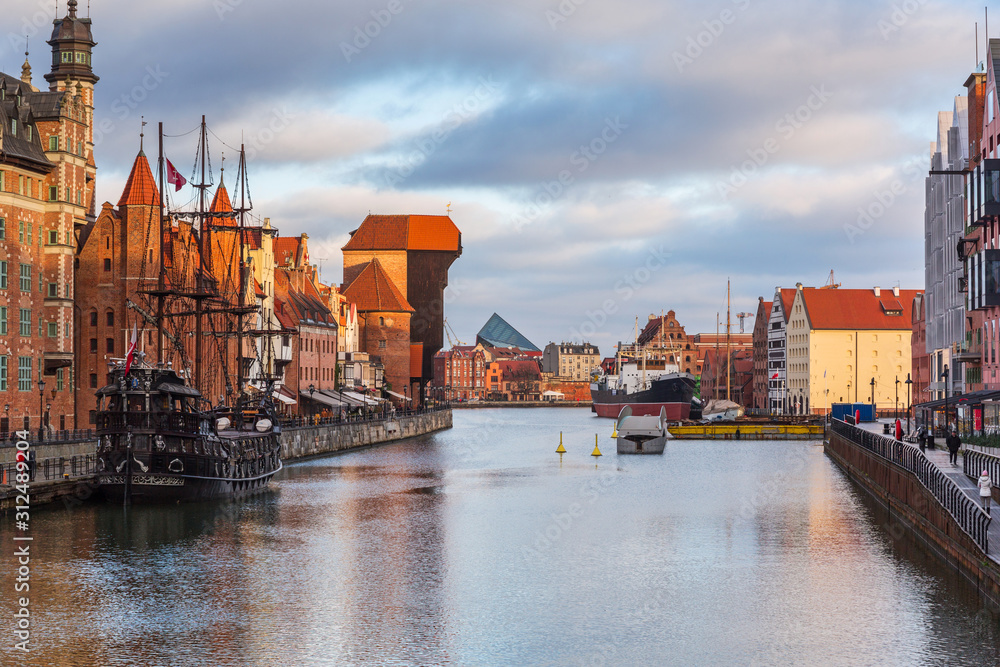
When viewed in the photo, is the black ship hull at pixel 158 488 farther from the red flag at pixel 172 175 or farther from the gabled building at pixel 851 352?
the gabled building at pixel 851 352

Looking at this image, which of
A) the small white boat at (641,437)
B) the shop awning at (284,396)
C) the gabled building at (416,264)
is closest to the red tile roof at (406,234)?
the gabled building at (416,264)

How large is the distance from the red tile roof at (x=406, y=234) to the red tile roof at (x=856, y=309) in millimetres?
47837

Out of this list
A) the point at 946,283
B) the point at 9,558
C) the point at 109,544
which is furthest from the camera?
the point at 946,283

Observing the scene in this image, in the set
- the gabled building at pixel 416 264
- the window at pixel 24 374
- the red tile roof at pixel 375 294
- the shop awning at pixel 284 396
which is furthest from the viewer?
the gabled building at pixel 416 264

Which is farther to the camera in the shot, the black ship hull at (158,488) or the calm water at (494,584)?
the black ship hull at (158,488)

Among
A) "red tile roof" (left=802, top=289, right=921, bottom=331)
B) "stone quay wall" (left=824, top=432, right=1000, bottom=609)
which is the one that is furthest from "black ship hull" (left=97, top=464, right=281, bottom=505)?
"red tile roof" (left=802, top=289, right=921, bottom=331)

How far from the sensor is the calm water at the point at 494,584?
81.8 ft

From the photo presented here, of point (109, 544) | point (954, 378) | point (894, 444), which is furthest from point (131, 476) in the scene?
point (954, 378)

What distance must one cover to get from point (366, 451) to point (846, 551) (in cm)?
5836

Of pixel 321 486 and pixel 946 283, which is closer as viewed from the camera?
pixel 321 486

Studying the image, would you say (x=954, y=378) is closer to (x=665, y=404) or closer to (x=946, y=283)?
(x=946, y=283)

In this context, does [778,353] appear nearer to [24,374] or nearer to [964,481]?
[24,374]

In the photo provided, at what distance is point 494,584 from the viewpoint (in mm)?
32500

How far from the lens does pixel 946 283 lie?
8156 cm
